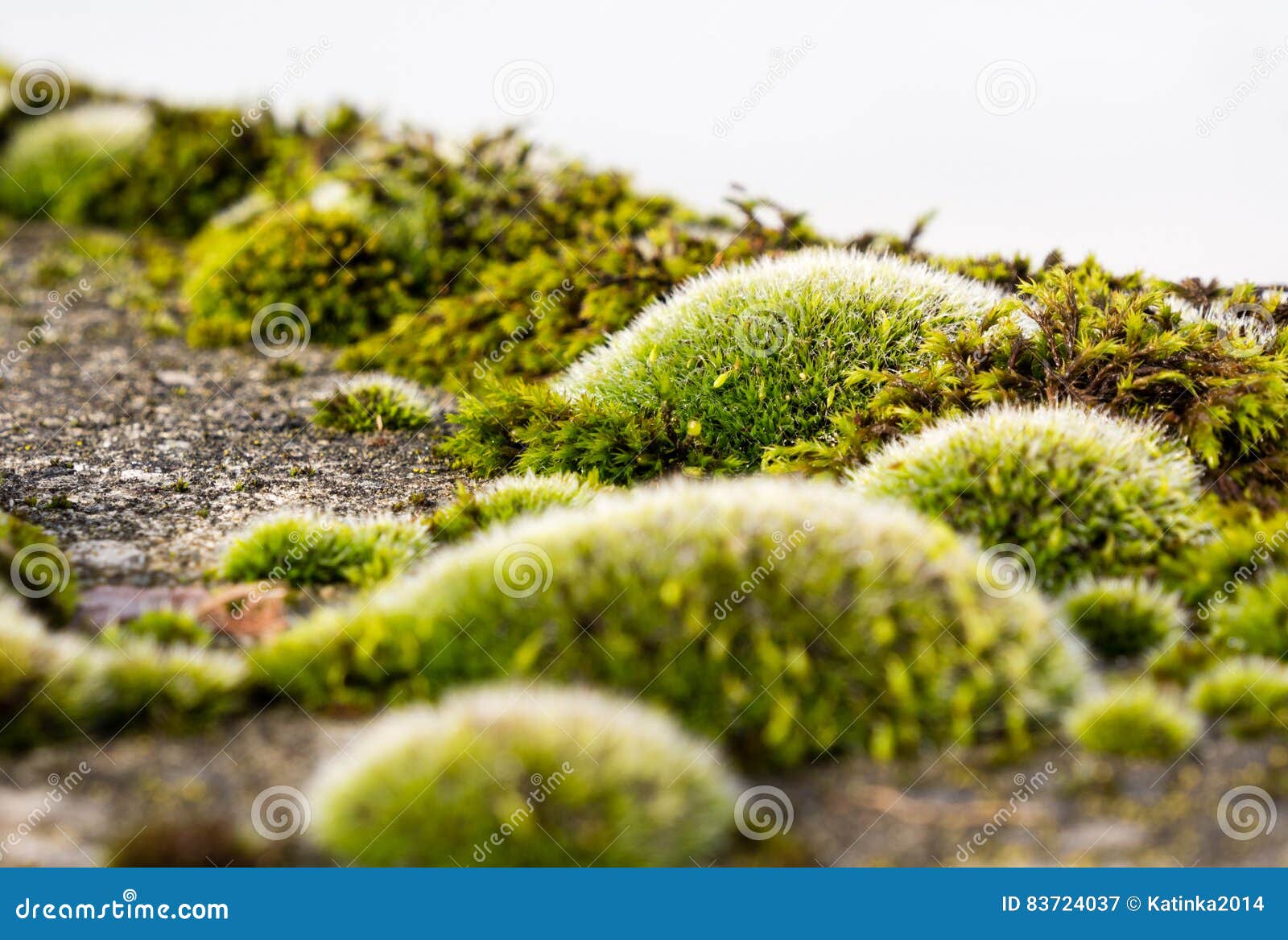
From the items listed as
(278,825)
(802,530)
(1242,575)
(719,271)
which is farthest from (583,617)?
(719,271)

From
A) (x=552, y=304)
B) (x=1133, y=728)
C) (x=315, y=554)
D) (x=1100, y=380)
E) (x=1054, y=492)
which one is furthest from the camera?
(x=552, y=304)

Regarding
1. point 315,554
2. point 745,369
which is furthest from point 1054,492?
point 315,554

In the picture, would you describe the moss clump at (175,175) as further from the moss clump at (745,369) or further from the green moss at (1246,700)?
the green moss at (1246,700)

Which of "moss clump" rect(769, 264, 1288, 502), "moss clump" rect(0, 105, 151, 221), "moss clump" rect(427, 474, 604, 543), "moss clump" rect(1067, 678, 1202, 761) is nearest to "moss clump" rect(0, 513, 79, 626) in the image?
"moss clump" rect(427, 474, 604, 543)

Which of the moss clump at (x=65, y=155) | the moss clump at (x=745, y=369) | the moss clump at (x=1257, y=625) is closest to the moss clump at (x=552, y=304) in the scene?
the moss clump at (x=745, y=369)

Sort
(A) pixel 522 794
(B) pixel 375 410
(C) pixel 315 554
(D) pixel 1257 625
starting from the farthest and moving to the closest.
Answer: (B) pixel 375 410 < (C) pixel 315 554 < (D) pixel 1257 625 < (A) pixel 522 794

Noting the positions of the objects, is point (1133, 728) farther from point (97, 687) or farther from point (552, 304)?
point (552, 304)

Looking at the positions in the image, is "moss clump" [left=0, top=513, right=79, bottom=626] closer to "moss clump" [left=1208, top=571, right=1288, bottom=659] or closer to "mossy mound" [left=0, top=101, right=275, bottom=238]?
"moss clump" [left=1208, top=571, right=1288, bottom=659]
